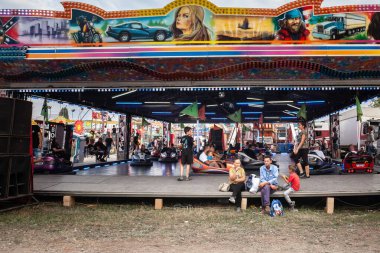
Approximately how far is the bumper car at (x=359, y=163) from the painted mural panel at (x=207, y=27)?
3.61m

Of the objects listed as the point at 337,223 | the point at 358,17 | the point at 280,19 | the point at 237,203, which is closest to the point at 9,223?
the point at 237,203

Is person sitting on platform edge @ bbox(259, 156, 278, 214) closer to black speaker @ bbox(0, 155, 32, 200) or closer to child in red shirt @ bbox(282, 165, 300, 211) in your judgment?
child in red shirt @ bbox(282, 165, 300, 211)

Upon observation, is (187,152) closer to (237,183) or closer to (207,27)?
(237,183)

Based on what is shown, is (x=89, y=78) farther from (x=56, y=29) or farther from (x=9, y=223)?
(x=9, y=223)

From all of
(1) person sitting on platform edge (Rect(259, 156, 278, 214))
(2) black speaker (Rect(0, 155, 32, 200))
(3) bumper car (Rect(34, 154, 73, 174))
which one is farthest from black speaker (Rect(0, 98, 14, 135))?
(1) person sitting on platform edge (Rect(259, 156, 278, 214))

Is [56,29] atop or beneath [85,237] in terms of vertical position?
atop

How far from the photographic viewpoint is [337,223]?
20.3ft

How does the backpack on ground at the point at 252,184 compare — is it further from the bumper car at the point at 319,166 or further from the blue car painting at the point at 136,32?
the blue car painting at the point at 136,32

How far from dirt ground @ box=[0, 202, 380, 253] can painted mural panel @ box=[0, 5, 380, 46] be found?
4.53 metres

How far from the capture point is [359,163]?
1065cm

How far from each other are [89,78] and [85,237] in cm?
586

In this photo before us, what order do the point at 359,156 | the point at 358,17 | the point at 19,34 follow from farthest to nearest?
1. the point at 359,156
2. the point at 19,34
3. the point at 358,17

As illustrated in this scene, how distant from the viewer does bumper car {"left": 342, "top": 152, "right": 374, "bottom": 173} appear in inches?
419

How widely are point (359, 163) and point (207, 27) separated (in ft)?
→ 20.2
